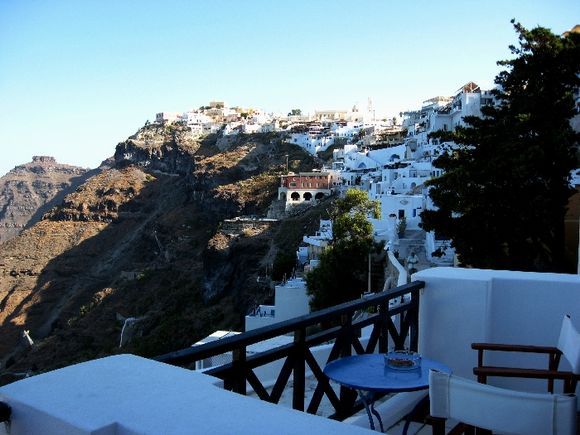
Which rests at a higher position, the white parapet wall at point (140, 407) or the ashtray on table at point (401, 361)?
the white parapet wall at point (140, 407)

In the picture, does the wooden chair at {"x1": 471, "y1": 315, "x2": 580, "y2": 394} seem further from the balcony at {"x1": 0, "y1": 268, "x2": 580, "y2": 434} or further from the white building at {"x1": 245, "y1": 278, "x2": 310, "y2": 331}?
the white building at {"x1": 245, "y1": 278, "x2": 310, "y2": 331}

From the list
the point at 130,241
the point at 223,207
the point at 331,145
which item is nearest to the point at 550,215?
the point at 223,207

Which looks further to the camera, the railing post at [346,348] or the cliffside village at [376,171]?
the cliffside village at [376,171]

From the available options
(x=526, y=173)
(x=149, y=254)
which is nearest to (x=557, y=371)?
(x=526, y=173)

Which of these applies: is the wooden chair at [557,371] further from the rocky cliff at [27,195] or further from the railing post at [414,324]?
the rocky cliff at [27,195]

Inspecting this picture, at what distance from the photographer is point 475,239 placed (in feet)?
41.6

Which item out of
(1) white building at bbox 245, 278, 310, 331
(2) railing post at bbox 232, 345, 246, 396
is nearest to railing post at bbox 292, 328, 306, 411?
(2) railing post at bbox 232, 345, 246, 396

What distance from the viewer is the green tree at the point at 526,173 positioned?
11906 millimetres

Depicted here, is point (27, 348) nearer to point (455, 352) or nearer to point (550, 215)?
point (550, 215)

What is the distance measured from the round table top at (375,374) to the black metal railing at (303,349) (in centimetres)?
14

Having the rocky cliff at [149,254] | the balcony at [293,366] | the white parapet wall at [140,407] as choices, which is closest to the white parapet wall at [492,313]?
the balcony at [293,366]

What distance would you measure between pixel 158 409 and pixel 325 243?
30125mm

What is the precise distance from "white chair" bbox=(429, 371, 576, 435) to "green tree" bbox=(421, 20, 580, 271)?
33.9 ft

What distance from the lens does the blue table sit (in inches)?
115
